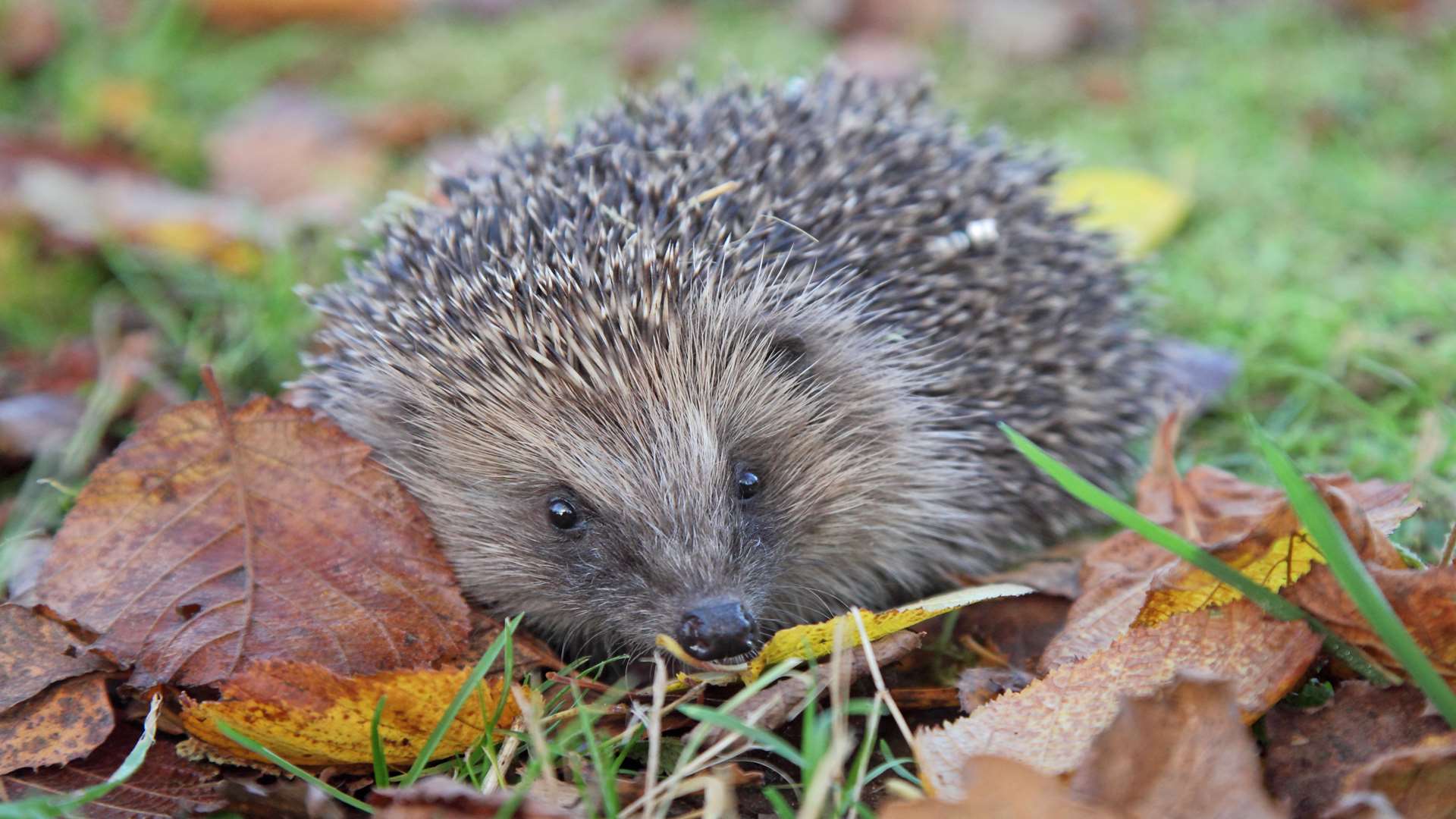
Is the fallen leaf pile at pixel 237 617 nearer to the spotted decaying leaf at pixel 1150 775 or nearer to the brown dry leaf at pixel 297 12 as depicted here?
the spotted decaying leaf at pixel 1150 775

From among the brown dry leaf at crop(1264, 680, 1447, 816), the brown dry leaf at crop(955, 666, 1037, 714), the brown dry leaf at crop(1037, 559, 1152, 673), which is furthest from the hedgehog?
the brown dry leaf at crop(1264, 680, 1447, 816)

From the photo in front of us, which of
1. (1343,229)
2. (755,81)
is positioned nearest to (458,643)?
(755,81)

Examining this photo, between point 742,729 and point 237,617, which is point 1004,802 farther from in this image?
point 237,617

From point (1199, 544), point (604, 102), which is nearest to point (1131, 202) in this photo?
point (604, 102)

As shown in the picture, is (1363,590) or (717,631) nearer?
(1363,590)

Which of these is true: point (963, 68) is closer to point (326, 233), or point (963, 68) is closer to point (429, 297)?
point (326, 233)

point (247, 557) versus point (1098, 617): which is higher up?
point (247, 557)
